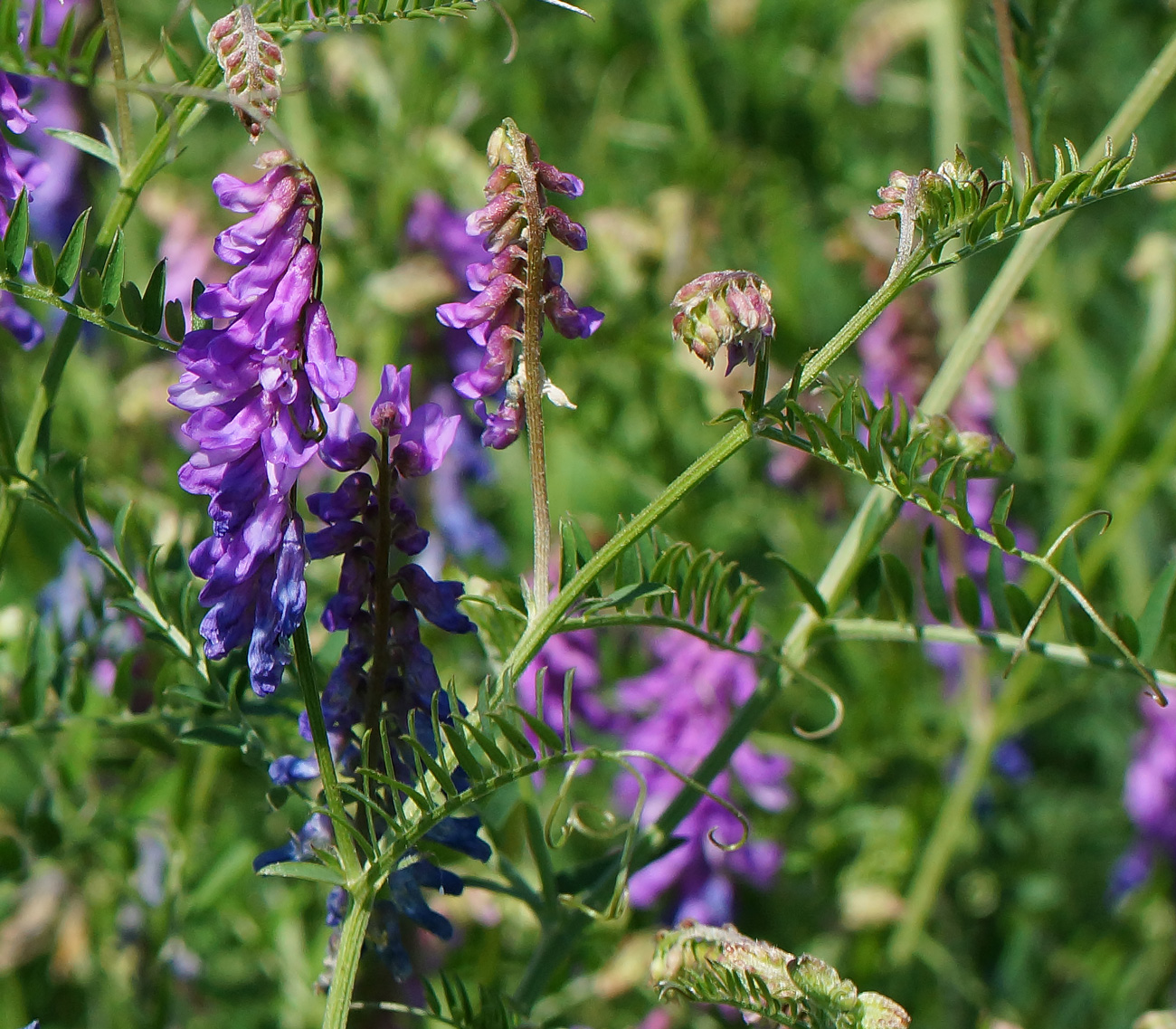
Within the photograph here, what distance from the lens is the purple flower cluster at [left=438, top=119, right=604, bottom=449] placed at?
36.9 inches

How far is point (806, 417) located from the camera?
3.16 feet

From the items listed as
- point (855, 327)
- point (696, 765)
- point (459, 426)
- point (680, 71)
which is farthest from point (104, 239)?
point (680, 71)

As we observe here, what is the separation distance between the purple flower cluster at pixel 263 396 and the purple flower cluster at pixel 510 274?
10 centimetres

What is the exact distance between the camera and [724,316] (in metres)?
0.92

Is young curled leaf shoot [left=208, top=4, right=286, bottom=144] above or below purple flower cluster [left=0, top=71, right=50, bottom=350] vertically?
above

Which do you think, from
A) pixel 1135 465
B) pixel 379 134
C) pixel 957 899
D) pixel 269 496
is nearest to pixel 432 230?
pixel 379 134

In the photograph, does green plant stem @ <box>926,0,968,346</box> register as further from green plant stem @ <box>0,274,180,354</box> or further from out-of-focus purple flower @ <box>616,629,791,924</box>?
green plant stem @ <box>0,274,180,354</box>

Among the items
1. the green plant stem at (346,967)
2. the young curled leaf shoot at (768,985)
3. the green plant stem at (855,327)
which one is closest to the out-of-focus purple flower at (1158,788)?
the young curled leaf shoot at (768,985)

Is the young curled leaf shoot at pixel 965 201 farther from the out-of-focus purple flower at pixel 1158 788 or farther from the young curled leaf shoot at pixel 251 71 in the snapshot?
the out-of-focus purple flower at pixel 1158 788

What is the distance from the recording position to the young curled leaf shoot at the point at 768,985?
988 millimetres

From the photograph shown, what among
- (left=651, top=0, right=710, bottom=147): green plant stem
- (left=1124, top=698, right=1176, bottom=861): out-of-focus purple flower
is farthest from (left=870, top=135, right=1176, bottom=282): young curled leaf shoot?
(left=651, top=0, right=710, bottom=147): green plant stem

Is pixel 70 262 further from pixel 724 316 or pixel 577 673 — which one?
pixel 577 673

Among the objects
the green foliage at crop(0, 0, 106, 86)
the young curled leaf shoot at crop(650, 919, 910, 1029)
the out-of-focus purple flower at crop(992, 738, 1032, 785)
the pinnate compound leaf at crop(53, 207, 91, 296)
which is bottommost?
the out-of-focus purple flower at crop(992, 738, 1032, 785)

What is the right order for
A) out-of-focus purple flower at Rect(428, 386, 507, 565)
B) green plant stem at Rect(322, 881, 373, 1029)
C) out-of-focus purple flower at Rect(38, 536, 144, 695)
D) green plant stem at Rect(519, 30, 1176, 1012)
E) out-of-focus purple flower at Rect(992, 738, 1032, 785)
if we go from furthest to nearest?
out-of-focus purple flower at Rect(428, 386, 507, 565) → out-of-focus purple flower at Rect(992, 738, 1032, 785) → out-of-focus purple flower at Rect(38, 536, 144, 695) → green plant stem at Rect(519, 30, 1176, 1012) → green plant stem at Rect(322, 881, 373, 1029)
